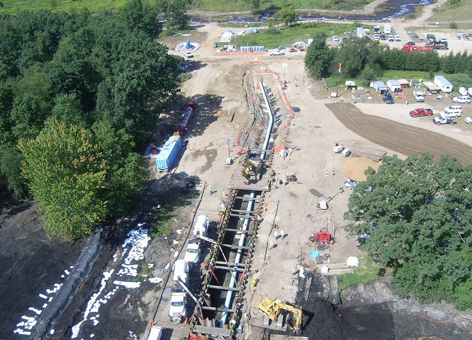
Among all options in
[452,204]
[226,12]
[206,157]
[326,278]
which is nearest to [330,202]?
[326,278]

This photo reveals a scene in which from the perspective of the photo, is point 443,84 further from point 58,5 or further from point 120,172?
point 58,5

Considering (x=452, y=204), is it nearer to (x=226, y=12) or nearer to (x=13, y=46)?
(x=13, y=46)

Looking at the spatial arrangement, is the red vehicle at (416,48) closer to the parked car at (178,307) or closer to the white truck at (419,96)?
the white truck at (419,96)

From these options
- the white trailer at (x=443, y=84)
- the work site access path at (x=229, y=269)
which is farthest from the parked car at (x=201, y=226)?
the white trailer at (x=443, y=84)

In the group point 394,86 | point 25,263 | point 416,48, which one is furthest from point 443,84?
point 25,263

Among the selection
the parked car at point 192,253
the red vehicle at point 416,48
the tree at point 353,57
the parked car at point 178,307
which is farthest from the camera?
the red vehicle at point 416,48

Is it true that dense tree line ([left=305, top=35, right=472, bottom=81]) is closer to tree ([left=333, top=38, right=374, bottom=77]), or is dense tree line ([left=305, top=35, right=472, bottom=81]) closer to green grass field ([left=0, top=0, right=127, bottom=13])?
tree ([left=333, top=38, right=374, bottom=77])
